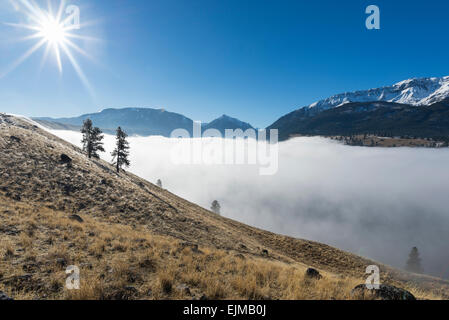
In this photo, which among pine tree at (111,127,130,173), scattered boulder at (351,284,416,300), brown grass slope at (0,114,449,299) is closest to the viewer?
brown grass slope at (0,114,449,299)

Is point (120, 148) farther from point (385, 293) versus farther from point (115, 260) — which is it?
point (385, 293)

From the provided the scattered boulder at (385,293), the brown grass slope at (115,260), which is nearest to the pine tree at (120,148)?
the brown grass slope at (115,260)

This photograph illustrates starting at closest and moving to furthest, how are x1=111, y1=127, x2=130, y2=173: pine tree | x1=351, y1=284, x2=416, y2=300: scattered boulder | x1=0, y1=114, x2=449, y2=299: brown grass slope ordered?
x1=0, y1=114, x2=449, y2=299: brown grass slope < x1=351, y1=284, x2=416, y2=300: scattered boulder < x1=111, y1=127, x2=130, y2=173: pine tree

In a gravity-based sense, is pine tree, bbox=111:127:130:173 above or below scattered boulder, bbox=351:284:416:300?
above

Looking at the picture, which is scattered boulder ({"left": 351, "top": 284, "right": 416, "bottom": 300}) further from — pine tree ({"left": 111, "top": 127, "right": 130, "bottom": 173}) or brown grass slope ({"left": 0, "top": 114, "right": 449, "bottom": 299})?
pine tree ({"left": 111, "top": 127, "right": 130, "bottom": 173})

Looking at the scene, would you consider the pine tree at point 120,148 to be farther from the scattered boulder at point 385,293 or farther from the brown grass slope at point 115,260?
the scattered boulder at point 385,293

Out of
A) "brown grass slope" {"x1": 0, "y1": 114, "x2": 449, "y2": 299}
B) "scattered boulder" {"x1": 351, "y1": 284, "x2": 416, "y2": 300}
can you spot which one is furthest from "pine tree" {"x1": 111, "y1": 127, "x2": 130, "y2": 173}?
"scattered boulder" {"x1": 351, "y1": 284, "x2": 416, "y2": 300}

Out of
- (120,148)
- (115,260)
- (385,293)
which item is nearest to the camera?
(385,293)

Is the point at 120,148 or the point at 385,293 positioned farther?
the point at 120,148

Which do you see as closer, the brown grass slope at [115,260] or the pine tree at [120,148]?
the brown grass slope at [115,260]

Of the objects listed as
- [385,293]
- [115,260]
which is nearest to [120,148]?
[115,260]
